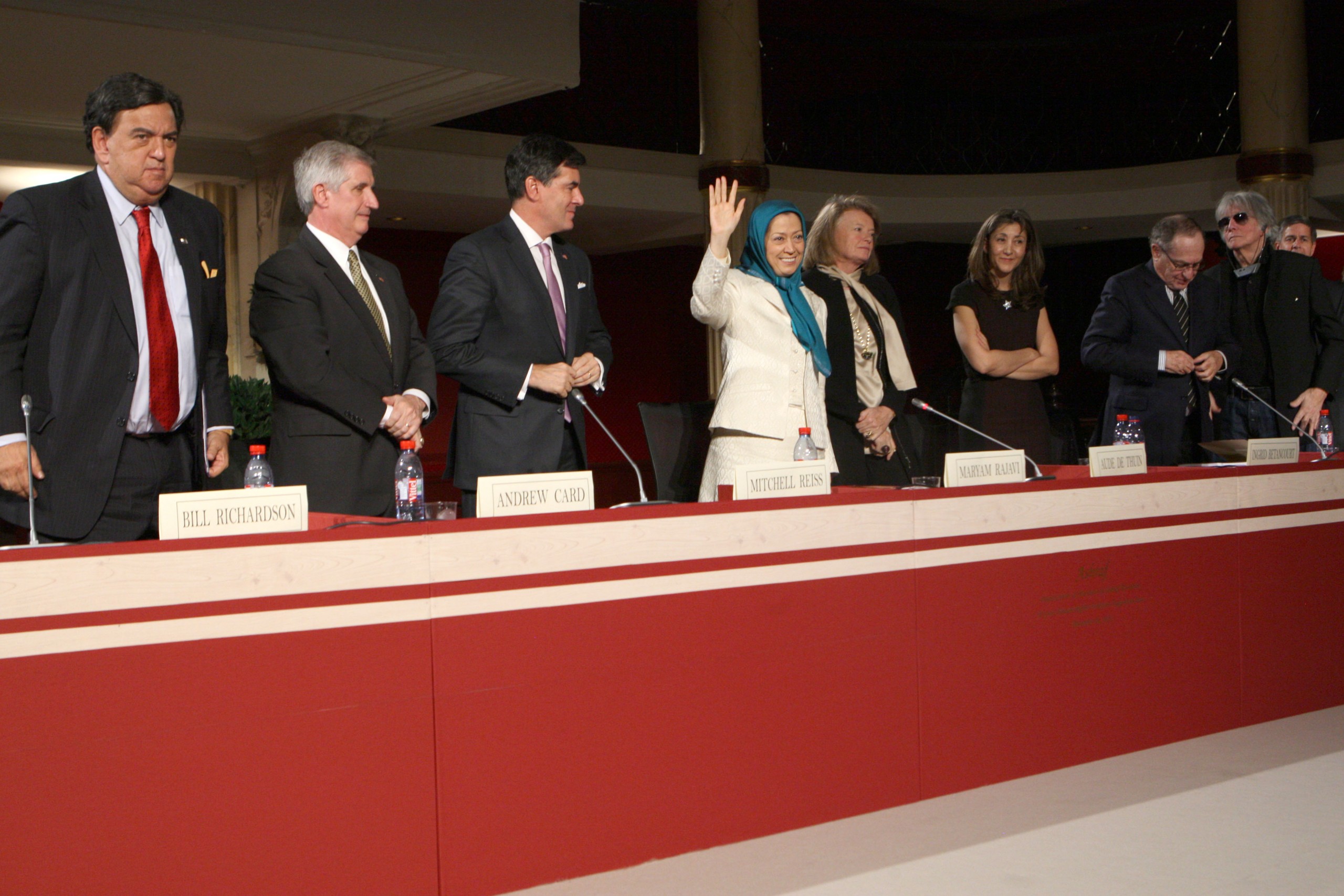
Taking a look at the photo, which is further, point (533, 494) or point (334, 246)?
point (334, 246)

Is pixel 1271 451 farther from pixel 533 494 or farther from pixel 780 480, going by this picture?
pixel 533 494

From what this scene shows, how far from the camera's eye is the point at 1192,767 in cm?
252

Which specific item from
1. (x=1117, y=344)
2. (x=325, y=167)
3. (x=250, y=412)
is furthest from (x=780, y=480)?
(x=250, y=412)

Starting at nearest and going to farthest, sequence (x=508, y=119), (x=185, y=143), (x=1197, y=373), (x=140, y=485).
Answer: (x=140, y=485) → (x=1197, y=373) → (x=185, y=143) → (x=508, y=119)

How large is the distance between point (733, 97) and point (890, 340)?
4.48 metres

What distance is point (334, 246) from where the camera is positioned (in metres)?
2.59

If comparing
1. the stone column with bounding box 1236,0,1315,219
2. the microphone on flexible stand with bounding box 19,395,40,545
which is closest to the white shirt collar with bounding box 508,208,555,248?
the microphone on flexible stand with bounding box 19,395,40,545

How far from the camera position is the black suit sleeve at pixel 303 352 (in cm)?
243

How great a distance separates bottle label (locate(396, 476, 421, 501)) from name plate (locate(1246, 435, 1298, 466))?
6.56 feet

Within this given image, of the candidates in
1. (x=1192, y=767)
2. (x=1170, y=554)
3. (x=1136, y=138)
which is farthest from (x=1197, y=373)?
(x=1136, y=138)

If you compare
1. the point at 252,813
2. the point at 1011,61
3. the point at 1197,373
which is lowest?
the point at 252,813

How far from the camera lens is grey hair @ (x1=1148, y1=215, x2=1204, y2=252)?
3.67m

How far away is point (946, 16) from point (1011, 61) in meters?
0.98

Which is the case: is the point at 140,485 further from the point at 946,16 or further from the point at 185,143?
the point at 946,16
